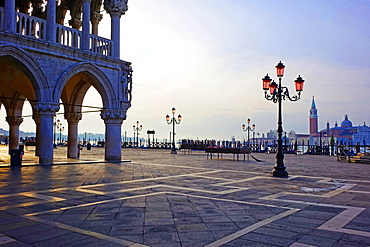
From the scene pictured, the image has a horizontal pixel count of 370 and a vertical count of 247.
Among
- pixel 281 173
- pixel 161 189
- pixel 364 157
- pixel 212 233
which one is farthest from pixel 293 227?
pixel 364 157

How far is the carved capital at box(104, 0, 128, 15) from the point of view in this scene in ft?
57.8

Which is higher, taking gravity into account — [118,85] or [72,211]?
[118,85]

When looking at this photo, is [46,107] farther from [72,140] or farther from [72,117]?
[72,140]

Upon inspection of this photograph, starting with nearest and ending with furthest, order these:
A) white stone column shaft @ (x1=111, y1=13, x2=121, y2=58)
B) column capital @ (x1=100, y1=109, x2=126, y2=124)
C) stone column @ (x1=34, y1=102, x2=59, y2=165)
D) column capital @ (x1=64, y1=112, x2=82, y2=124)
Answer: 1. stone column @ (x1=34, y1=102, x2=59, y2=165)
2. column capital @ (x1=100, y1=109, x2=126, y2=124)
3. white stone column shaft @ (x1=111, y1=13, x2=121, y2=58)
4. column capital @ (x1=64, y1=112, x2=82, y2=124)

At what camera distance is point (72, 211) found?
19.6ft

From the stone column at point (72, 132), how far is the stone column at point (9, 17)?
726 centimetres

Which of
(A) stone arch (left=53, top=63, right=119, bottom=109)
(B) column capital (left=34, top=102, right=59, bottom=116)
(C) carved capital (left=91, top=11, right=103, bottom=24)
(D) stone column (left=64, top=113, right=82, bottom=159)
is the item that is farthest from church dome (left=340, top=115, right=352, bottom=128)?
(B) column capital (left=34, top=102, right=59, bottom=116)

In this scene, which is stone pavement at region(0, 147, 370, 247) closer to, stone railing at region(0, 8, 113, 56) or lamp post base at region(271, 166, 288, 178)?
lamp post base at region(271, 166, 288, 178)

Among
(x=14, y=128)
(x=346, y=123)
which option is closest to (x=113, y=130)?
(x=14, y=128)

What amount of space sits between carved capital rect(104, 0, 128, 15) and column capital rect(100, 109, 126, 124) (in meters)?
5.25

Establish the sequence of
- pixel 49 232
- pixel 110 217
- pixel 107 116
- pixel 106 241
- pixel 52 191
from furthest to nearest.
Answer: pixel 107 116 → pixel 52 191 → pixel 110 217 → pixel 49 232 → pixel 106 241

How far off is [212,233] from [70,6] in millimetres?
18372

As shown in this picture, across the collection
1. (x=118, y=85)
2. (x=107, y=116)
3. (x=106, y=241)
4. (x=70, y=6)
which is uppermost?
(x=70, y=6)

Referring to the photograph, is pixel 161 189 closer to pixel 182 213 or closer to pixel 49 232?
pixel 182 213
